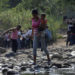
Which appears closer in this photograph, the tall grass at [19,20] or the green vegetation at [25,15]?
the tall grass at [19,20]

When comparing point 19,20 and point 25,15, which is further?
point 25,15

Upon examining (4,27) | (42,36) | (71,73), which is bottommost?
(71,73)

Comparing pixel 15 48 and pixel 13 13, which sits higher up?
pixel 13 13

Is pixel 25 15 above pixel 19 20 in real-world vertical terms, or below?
above

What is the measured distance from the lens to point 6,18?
95.5 ft

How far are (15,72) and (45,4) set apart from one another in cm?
3239

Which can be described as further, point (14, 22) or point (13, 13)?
point (13, 13)

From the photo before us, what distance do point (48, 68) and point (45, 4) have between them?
3116 centimetres

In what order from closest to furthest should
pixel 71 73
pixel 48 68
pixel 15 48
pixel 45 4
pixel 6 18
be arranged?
pixel 71 73, pixel 48 68, pixel 15 48, pixel 6 18, pixel 45 4

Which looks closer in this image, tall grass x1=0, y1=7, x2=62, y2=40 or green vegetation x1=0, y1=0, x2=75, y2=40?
tall grass x1=0, y1=7, x2=62, y2=40

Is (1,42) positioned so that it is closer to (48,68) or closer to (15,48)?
(15,48)

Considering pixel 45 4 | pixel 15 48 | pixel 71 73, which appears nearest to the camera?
pixel 71 73

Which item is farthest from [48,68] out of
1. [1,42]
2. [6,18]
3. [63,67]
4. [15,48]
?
[6,18]

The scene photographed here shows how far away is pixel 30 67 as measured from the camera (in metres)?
9.30
